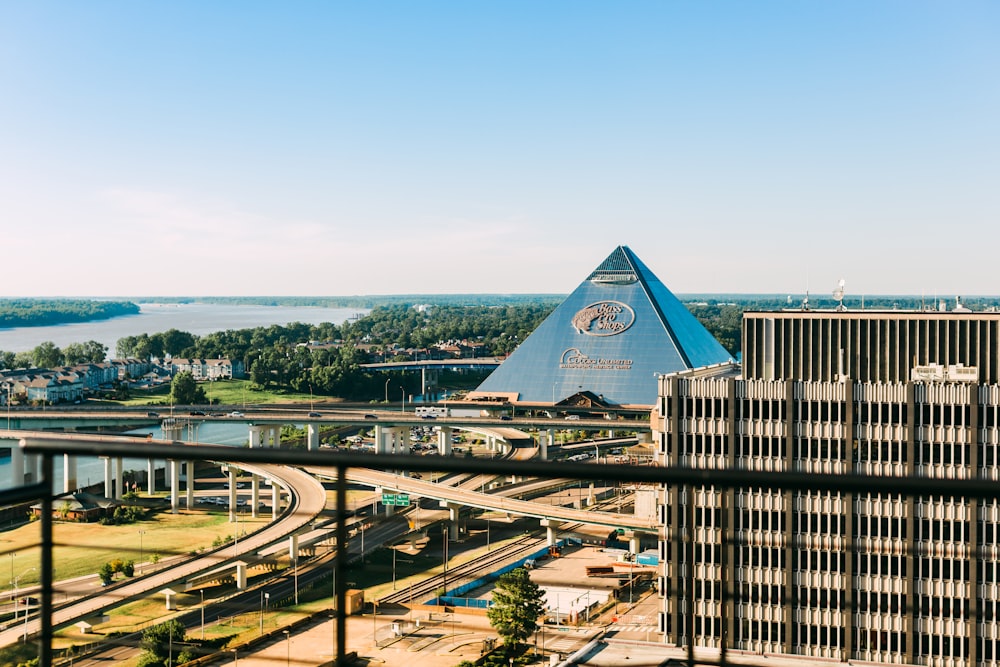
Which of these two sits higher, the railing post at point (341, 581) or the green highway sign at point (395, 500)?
the railing post at point (341, 581)

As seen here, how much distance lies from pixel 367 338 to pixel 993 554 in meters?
113

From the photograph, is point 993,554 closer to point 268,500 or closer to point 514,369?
point 268,500

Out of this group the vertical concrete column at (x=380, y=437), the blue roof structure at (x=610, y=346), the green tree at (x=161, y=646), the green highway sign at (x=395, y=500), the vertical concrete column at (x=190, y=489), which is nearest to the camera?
the green tree at (x=161, y=646)

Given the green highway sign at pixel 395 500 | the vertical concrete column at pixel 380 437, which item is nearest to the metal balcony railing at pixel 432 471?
the green highway sign at pixel 395 500

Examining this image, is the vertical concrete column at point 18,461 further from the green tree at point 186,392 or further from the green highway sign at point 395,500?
the green tree at point 186,392

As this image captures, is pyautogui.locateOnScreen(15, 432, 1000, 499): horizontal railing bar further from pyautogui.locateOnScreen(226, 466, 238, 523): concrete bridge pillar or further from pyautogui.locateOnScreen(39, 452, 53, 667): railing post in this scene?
pyautogui.locateOnScreen(226, 466, 238, 523): concrete bridge pillar

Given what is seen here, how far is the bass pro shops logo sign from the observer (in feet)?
179

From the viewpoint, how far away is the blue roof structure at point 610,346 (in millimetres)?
51625

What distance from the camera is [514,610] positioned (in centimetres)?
401

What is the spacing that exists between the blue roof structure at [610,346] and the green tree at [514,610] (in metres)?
46.6

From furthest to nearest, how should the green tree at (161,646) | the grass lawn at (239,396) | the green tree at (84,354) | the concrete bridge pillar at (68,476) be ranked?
the green tree at (84,354) < the grass lawn at (239,396) < the green tree at (161,646) < the concrete bridge pillar at (68,476)

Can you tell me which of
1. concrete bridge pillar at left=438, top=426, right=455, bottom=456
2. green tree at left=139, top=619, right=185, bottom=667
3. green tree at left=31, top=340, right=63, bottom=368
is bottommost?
concrete bridge pillar at left=438, top=426, right=455, bottom=456

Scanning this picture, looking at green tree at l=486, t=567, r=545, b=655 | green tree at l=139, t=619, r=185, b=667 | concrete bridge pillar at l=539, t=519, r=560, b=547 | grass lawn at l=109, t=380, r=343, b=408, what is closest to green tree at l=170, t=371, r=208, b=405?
grass lawn at l=109, t=380, r=343, b=408

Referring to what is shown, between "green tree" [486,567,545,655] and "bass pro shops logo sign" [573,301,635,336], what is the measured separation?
50325 millimetres
